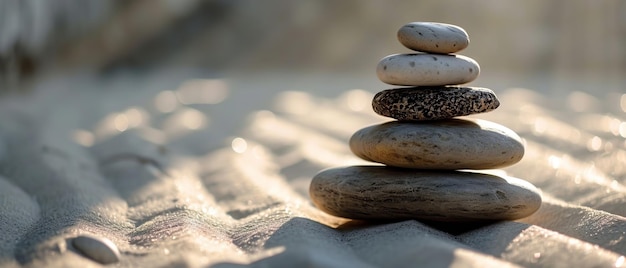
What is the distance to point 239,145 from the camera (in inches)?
117

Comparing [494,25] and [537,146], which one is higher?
[494,25]

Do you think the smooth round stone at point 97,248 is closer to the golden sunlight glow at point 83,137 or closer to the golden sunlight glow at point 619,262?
the golden sunlight glow at point 619,262

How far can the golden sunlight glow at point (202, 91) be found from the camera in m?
4.22

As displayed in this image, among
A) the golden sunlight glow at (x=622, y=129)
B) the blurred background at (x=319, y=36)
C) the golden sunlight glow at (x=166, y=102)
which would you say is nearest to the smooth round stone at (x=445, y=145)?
the golden sunlight glow at (x=622, y=129)

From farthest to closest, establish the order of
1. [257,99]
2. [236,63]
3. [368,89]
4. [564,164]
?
[236,63] → [368,89] → [257,99] → [564,164]

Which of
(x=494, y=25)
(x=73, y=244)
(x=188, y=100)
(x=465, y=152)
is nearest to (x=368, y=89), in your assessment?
(x=188, y=100)

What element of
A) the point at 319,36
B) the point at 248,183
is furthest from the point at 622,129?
the point at 319,36

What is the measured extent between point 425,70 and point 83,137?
6.01 ft

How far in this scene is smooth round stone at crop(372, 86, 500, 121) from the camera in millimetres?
1777

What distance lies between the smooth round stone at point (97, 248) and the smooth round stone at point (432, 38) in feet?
2.81

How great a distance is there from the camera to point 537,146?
279 cm

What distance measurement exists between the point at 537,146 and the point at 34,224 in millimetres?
1870

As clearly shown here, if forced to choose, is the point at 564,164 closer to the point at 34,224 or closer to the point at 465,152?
the point at 465,152

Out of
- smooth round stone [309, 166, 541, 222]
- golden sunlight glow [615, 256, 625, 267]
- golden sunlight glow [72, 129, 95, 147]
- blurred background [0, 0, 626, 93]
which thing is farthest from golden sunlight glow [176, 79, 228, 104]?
golden sunlight glow [615, 256, 625, 267]
